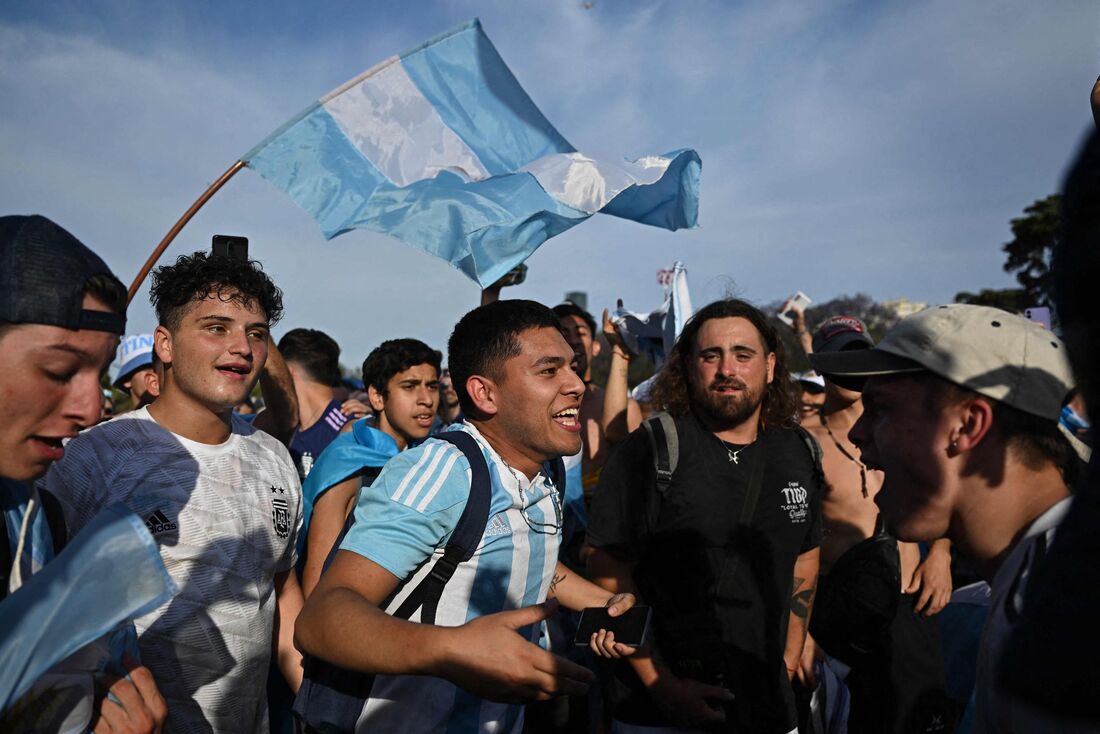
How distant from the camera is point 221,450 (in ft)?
9.54

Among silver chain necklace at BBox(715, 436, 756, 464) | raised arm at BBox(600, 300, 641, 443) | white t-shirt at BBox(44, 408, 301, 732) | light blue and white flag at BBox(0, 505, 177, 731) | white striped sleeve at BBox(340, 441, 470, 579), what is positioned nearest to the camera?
light blue and white flag at BBox(0, 505, 177, 731)

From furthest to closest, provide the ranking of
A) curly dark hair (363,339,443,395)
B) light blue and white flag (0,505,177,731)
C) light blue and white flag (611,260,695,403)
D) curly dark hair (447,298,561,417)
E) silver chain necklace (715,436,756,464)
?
light blue and white flag (611,260,695,403) < curly dark hair (363,339,443,395) < silver chain necklace (715,436,756,464) < curly dark hair (447,298,561,417) < light blue and white flag (0,505,177,731)

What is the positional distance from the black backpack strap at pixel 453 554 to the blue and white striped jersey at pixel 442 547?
2 centimetres

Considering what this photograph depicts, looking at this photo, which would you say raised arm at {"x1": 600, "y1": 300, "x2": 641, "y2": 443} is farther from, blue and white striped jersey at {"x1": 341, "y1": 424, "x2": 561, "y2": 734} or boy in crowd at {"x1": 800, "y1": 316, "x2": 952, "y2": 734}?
blue and white striped jersey at {"x1": 341, "y1": 424, "x2": 561, "y2": 734}

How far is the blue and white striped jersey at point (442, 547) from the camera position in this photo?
200 cm

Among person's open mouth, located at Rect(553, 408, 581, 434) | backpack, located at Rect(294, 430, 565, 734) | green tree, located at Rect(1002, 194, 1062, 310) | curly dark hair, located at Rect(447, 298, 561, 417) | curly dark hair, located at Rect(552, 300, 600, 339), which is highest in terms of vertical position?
green tree, located at Rect(1002, 194, 1062, 310)

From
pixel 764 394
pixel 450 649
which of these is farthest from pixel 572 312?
pixel 450 649

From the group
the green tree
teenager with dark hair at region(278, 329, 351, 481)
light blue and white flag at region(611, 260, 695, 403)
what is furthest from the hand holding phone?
the green tree

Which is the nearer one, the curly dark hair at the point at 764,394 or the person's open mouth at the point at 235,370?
the person's open mouth at the point at 235,370

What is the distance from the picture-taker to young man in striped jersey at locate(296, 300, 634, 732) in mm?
1665

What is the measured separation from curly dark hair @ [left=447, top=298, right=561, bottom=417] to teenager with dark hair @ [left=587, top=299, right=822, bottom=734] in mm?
1028

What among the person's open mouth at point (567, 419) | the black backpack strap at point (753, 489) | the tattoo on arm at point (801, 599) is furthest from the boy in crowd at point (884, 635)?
the person's open mouth at point (567, 419)

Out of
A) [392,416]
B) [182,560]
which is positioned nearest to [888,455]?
[182,560]

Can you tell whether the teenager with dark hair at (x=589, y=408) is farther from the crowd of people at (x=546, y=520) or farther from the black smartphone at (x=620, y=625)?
the black smartphone at (x=620, y=625)
